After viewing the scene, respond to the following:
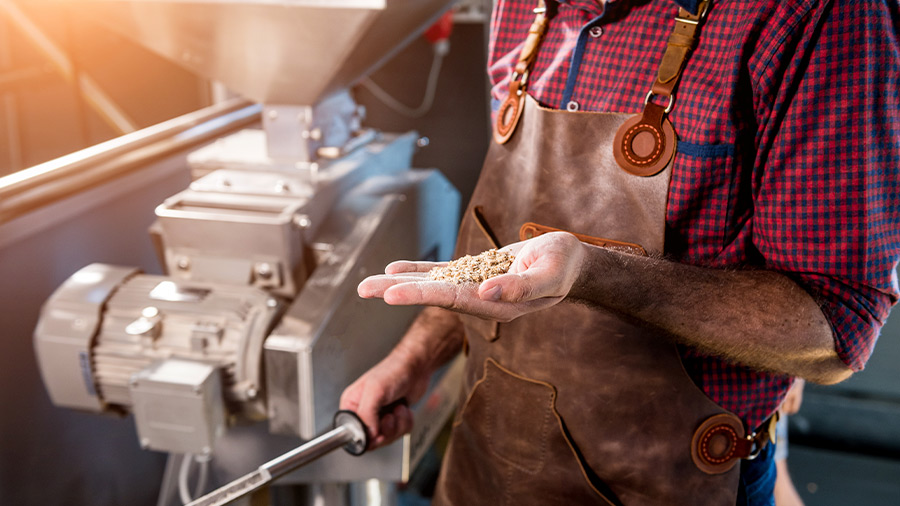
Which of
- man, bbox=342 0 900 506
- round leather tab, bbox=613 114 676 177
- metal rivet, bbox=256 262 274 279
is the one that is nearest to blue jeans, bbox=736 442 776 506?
man, bbox=342 0 900 506

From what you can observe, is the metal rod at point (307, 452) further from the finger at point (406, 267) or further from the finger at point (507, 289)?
the finger at point (507, 289)

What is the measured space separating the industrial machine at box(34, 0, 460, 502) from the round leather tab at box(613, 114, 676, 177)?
51 centimetres

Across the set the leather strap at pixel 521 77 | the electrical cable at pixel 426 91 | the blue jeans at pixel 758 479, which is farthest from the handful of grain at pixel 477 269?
the electrical cable at pixel 426 91

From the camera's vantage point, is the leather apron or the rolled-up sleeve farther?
the leather apron

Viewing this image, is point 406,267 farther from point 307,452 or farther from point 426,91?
point 426,91

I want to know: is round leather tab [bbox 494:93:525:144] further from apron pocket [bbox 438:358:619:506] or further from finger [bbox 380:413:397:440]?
finger [bbox 380:413:397:440]

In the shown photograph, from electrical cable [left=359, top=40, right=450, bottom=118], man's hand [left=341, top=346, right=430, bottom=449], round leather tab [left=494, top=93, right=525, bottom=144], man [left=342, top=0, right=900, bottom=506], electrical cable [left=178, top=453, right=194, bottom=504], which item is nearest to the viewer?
man [left=342, top=0, right=900, bottom=506]

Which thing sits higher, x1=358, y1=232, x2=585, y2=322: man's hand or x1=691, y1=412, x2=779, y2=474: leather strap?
x1=358, y1=232, x2=585, y2=322: man's hand

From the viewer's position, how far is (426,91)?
Answer: 8.18ft

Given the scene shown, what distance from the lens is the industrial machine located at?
1152mm

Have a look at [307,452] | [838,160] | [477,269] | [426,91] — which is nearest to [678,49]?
[838,160]

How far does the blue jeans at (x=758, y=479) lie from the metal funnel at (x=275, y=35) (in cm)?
87

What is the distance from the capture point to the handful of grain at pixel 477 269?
75cm

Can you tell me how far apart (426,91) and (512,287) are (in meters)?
1.94
